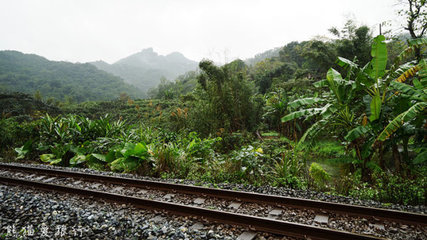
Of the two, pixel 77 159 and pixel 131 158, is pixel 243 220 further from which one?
pixel 77 159

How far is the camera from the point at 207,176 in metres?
4.81

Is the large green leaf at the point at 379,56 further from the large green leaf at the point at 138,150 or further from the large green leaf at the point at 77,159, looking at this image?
the large green leaf at the point at 77,159

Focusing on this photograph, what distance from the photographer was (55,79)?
150 ft

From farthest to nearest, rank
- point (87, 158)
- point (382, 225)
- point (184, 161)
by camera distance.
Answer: point (87, 158) < point (184, 161) < point (382, 225)

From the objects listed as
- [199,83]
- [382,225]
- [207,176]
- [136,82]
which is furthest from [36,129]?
[136,82]

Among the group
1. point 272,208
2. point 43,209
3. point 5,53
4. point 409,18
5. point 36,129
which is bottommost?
point 272,208

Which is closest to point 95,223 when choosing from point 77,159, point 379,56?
point 77,159

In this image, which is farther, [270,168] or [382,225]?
[270,168]

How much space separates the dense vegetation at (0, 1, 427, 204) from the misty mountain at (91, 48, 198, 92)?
238 feet

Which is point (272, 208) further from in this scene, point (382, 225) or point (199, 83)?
point (199, 83)

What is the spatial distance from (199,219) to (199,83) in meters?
7.61

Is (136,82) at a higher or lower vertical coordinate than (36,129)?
higher

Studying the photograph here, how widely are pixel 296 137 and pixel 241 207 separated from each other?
4480 mm

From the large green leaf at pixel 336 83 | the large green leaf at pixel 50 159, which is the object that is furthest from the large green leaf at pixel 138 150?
the large green leaf at pixel 336 83
